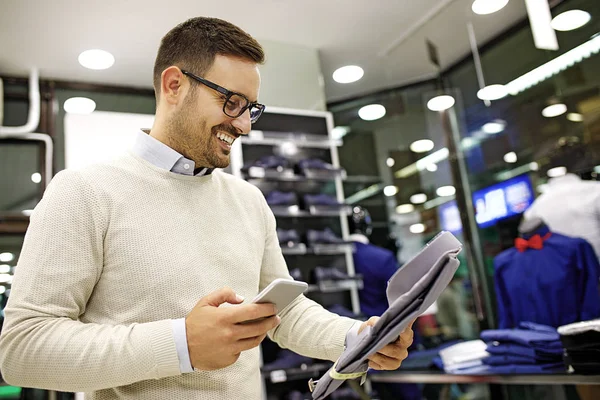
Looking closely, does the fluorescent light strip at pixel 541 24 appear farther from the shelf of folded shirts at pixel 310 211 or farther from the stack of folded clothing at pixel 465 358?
the stack of folded clothing at pixel 465 358

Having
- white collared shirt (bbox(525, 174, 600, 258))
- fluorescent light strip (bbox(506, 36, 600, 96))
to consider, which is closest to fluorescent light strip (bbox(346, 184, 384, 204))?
fluorescent light strip (bbox(506, 36, 600, 96))

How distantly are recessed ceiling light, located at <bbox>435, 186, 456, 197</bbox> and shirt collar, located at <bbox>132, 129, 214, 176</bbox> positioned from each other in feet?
11.6

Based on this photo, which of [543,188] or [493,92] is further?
[493,92]

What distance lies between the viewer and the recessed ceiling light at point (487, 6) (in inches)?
158

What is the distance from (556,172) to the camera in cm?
373

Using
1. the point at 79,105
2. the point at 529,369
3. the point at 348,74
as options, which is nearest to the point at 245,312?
the point at 529,369

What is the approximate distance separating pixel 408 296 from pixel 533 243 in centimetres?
281

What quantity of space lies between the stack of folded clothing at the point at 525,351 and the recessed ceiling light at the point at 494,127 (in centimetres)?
189

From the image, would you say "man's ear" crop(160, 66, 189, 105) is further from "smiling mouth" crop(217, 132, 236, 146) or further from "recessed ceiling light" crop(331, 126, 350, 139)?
"recessed ceiling light" crop(331, 126, 350, 139)

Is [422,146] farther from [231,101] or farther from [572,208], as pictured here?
[231,101]

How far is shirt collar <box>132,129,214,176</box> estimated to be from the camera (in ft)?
4.63

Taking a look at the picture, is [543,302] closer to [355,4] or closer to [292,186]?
[292,186]

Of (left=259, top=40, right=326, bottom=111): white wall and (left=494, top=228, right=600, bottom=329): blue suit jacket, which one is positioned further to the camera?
(left=259, top=40, right=326, bottom=111): white wall

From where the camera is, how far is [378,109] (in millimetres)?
5129
